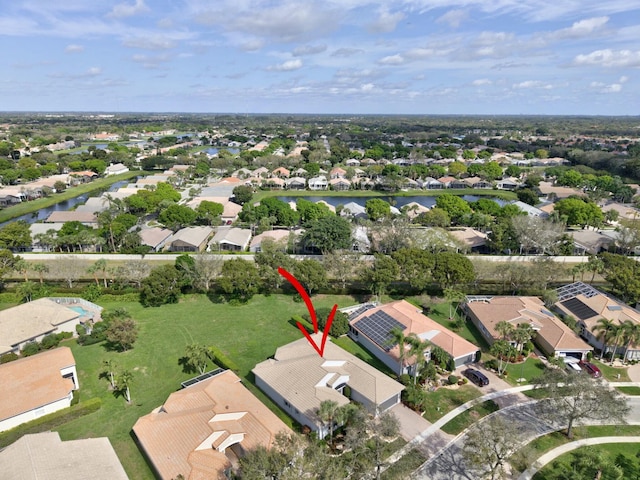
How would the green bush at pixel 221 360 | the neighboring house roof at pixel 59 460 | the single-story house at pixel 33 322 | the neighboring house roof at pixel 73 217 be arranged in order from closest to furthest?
1. the neighboring house roof at pixel 59 460
2. the green bush at pixel 221 360
3. the single-story house at pixel 33 322
4. the neighboring house roof at pixel 73 217

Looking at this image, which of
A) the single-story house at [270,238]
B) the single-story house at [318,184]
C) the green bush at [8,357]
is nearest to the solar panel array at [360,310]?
the single-story house at [270,238]

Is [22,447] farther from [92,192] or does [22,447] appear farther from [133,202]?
[92,192]

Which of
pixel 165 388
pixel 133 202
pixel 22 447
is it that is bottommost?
pixel 165 388

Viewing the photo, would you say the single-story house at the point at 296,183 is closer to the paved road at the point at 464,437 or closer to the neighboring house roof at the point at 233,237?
the neighboring house roof at the point at 233,237

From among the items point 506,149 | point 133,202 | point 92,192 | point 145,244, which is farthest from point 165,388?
point 506,149

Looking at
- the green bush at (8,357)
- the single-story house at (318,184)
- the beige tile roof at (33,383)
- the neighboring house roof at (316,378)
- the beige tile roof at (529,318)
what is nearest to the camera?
the beige tile roof at (33,383)

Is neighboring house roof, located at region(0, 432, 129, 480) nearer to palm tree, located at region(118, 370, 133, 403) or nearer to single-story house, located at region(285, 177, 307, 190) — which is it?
palm tree, located at region(118, 370, 133, 403)
